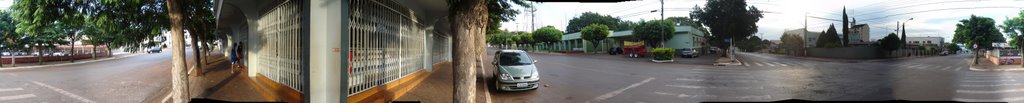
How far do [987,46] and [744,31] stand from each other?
1.75 meters

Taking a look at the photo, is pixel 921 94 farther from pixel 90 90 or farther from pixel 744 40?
pixel 90 90

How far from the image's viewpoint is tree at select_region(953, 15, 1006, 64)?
3004mm

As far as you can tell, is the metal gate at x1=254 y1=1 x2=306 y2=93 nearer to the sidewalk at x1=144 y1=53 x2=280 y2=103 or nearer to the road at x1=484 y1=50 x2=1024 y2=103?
the sidewalk at x1=144 y1=53 x2=280 y2=103

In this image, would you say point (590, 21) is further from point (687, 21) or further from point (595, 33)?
point (687, 21)

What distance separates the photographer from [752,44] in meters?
3.04

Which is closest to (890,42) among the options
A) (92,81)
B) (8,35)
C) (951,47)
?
(951,47)

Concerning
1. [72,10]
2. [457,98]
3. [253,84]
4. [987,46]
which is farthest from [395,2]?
[987,46]

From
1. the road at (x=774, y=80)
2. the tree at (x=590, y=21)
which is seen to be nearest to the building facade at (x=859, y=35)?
the road at (x=774, y=80)

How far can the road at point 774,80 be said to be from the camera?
3035 millimetres

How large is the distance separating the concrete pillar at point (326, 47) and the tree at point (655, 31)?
6.29ft

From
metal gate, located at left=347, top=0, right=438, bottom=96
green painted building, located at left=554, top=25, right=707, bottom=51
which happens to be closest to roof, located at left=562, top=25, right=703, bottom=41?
green painted building, located at left=554, top=25, right=707, bottom=51

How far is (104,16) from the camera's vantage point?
2.78 meters

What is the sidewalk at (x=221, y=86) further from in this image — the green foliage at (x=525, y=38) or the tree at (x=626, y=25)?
the tree at (x=626, y=25)

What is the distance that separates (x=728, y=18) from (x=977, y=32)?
6.14 ft
